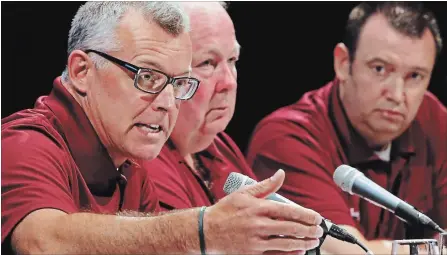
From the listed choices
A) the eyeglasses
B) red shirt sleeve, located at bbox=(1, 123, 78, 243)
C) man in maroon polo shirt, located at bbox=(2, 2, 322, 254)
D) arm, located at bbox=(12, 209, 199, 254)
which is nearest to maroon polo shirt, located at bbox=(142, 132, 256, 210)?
man in maroon polo shirt, located at bbox=(2, 2, 322, 254)

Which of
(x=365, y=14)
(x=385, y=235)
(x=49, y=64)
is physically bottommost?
(x=385, y=235)

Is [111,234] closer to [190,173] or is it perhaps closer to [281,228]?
[281,228]

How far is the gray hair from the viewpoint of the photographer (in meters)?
2.06

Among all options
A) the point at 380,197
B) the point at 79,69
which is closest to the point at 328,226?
the point at 380,197

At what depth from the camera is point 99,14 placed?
2.10 m

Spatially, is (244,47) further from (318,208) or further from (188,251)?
(188,251)

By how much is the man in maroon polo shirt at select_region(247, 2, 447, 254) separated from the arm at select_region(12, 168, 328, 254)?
132 cm

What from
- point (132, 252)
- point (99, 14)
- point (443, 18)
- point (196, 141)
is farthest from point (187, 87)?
point (443, 18)

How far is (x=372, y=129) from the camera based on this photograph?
3127 mm

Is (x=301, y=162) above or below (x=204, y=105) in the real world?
below

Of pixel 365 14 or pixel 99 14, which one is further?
pixel 365 14

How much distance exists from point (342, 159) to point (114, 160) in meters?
1.18

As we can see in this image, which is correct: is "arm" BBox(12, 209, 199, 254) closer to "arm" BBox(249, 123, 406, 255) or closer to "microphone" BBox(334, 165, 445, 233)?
"microphone" BBox(334, 165, 445, 233)

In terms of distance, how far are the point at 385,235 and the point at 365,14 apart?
2.95ft
